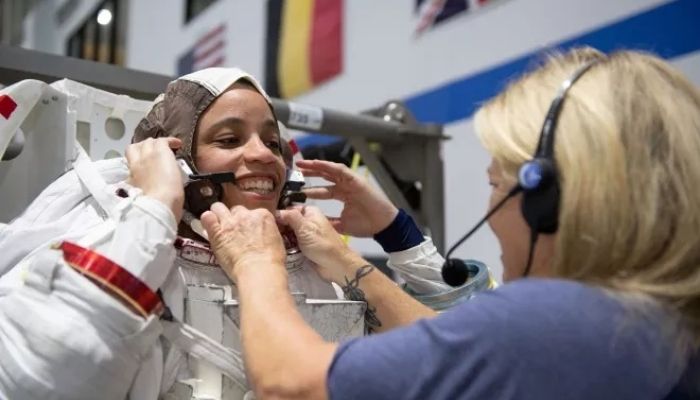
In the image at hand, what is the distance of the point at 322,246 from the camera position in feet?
3.95

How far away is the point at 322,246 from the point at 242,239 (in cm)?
23

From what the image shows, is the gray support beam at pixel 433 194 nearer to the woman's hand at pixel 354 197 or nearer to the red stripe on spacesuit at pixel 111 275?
the woman's hand at pixel 354 197

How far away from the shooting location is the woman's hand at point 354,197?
147 centimetres

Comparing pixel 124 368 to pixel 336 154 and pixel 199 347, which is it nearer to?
pixel 199 347

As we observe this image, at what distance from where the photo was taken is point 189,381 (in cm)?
99

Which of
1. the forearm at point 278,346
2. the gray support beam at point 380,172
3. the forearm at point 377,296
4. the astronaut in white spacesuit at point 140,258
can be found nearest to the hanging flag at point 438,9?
the gray support beam at point 380,172

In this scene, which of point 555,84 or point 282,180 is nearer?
point 555,84

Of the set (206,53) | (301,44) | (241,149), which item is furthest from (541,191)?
(206,53)

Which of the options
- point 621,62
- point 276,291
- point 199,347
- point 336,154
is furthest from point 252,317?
point 336,154

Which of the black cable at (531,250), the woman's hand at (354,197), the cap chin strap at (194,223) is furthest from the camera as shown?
the woman's hand at (354,197)

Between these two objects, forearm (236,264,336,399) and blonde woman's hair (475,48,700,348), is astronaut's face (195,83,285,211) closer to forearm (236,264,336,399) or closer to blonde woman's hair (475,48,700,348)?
forearm (236,264,336,399)

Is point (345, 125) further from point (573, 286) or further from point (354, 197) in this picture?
point (573, 286)

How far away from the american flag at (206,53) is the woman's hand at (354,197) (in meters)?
2.75

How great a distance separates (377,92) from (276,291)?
89.8 inches
